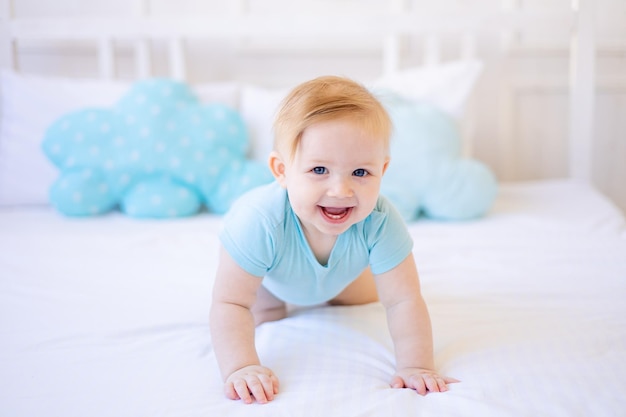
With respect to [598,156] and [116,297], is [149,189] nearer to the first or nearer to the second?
[116,297]

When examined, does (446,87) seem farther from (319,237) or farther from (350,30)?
(319,237)

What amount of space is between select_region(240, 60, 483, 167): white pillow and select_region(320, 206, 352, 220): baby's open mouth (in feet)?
3.18

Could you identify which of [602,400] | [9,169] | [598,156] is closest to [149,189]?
[9,169]

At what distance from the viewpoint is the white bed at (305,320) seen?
0.73 m

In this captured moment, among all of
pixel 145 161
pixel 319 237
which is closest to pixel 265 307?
pixel 319 237

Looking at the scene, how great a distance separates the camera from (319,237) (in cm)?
89

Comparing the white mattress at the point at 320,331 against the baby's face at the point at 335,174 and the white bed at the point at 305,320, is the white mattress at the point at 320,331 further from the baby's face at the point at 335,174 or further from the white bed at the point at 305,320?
the baby's face at the point at 335,174

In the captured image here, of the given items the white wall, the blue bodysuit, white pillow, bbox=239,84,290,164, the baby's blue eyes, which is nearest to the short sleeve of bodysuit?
the blue bodysuit

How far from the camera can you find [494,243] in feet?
4.50

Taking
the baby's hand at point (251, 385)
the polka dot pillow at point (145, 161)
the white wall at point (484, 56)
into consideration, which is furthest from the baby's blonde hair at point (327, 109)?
the white wall at point (484, 56)

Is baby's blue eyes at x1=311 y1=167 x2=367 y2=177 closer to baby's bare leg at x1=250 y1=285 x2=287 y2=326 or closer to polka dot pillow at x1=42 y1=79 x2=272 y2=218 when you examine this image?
baby's bare leg at x1=250 y1=285 x2=287 y2=326

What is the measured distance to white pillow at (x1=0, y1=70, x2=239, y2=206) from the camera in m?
1.73

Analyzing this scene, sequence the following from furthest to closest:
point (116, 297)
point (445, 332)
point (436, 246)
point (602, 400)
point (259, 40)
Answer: point (259, 40)
point (436, 246)
point (116, 297)
point (445, 332)
point (602, 400)

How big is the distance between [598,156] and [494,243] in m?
1.08
